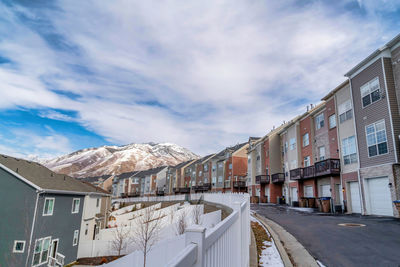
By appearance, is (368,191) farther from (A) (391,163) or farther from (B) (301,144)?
(B) (301,144)

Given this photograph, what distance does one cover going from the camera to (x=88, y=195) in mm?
23328

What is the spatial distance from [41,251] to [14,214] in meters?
3.03

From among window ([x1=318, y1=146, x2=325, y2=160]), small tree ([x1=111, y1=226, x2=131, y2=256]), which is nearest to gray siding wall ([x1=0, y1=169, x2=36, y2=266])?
small tree ([x1=111, y1=226, x2=131, y2=256])

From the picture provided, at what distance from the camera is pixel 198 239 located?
1.77m

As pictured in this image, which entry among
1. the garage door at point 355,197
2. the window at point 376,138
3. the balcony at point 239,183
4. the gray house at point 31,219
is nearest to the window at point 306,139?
the garage door at point 355,197

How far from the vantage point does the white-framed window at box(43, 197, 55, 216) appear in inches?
686

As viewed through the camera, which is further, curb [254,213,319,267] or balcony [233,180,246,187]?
balcony [233,180,246,187]

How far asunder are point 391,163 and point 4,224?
999 inches

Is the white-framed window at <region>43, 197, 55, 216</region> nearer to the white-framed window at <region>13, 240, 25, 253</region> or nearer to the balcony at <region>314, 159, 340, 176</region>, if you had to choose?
the white-framed window at <region>13, 240, 25, 253</region>

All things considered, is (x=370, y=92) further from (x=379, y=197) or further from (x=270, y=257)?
(x=270, y=257)

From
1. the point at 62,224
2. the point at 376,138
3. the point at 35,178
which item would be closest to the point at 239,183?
the point at 376,138

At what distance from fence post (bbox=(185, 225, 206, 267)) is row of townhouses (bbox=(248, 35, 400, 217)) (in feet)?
60.1

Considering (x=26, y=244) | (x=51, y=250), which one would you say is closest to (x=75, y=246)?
(x=51, y=250)

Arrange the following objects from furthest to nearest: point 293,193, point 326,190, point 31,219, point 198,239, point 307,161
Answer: point 293,193, point 307,161, point 326,190, point 31,219, point 198,239
